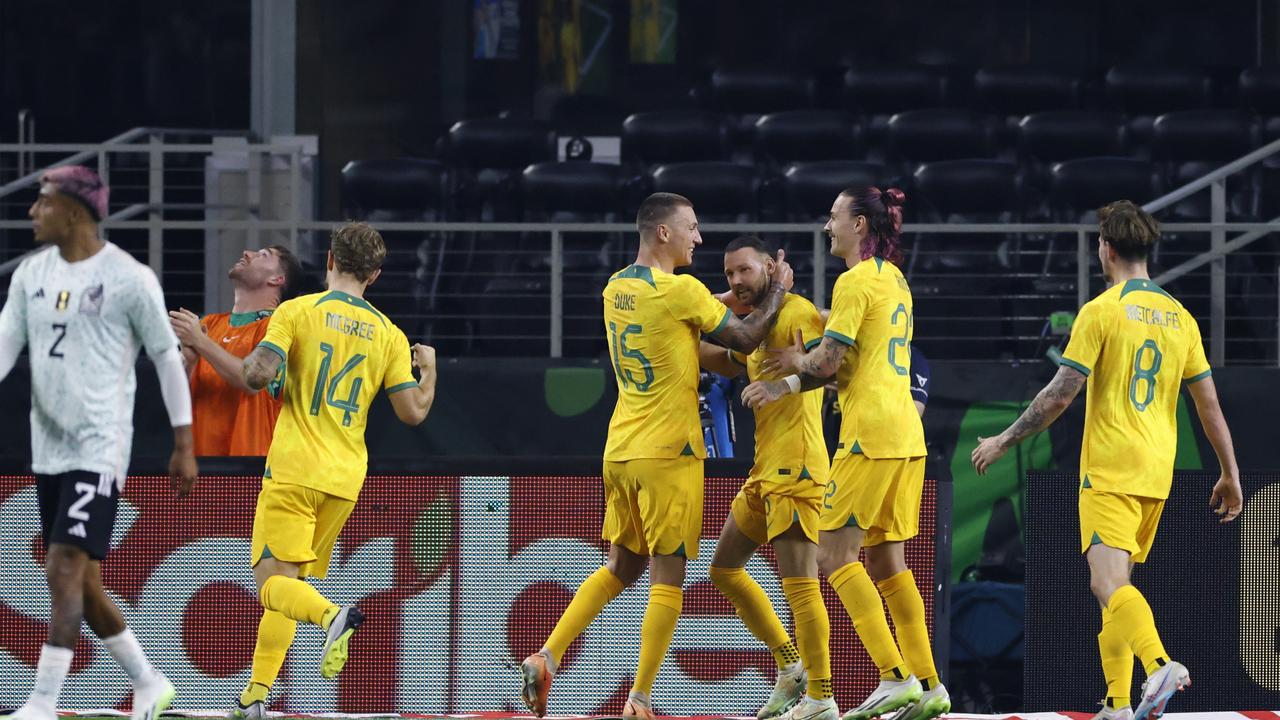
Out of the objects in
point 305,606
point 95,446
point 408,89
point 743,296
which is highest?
point 408,89

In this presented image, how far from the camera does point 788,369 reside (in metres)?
7.30

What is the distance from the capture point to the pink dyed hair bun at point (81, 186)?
6102mm

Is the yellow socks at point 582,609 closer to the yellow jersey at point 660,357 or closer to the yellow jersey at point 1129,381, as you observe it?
the yellow jersey at point 660,357

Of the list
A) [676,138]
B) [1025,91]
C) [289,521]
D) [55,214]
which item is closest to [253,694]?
[289,521]

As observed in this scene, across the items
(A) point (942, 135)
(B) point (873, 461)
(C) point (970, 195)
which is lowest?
(B) point (873, 461)

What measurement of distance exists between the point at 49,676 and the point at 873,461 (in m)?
3.18

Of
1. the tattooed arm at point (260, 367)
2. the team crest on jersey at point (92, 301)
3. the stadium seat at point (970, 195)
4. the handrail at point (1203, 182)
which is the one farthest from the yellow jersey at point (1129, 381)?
the stadium seat at point (970, 195)

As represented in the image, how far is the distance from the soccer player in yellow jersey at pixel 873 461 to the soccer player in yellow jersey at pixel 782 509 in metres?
0.13

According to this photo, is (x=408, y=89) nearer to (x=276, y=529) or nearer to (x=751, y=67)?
(x=751, y=67)

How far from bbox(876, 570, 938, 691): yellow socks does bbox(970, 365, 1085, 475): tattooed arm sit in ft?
1.93

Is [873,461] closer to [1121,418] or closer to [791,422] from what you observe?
[791,422]

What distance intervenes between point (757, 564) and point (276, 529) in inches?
89.4

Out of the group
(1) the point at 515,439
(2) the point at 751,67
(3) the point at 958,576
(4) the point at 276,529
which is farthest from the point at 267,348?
(2) the point at 751,67

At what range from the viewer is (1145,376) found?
697 cm
